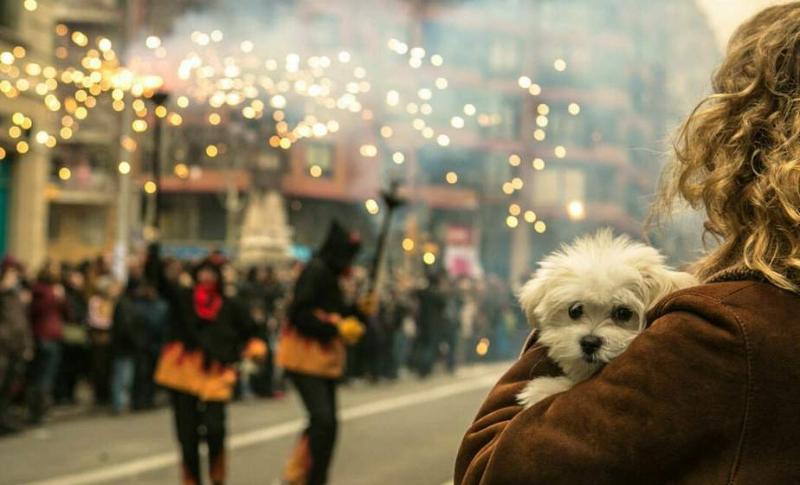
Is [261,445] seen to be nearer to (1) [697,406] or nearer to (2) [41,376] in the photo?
(2) [41,376]

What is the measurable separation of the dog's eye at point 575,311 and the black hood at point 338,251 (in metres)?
6.71

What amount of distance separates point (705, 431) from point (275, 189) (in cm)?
3534

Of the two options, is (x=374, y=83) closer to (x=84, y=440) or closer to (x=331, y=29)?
(x=331, y=29)

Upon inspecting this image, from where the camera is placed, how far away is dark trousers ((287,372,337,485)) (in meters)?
8.15

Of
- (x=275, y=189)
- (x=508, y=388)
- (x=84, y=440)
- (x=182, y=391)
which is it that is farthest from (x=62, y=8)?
(x=508, y=388)

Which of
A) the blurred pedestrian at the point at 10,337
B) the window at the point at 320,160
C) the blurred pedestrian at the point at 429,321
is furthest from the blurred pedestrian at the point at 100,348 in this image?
the window at the point at 320,160

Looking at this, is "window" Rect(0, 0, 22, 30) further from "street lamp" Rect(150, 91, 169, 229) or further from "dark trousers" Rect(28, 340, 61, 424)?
"street lamp" Rect(150, 91, 169, 229)

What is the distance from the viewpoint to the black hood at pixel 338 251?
873cm

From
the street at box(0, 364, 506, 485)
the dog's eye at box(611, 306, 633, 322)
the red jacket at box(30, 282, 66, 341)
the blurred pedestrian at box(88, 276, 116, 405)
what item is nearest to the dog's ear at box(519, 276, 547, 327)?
the dog's eye at box(611, 306, 633, 322)

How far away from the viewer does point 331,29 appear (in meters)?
20.4

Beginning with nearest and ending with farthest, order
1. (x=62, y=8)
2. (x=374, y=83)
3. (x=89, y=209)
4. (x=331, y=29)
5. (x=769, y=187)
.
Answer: (x=769, y=187), (x=331, y=29), (x=374, y=83), (x=62, y=8), (x=89, y=209)

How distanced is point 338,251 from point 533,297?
674 centimetres

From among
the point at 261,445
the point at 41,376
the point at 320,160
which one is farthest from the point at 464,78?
the point at 320,160

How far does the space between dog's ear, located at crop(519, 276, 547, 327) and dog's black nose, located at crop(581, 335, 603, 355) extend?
166mm
